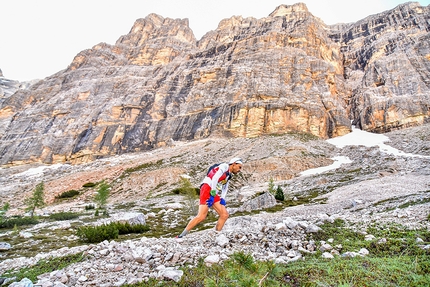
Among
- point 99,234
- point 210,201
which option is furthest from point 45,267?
point 210,201

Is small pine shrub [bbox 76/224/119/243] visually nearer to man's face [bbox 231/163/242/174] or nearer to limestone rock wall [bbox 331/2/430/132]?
man's face [bbox 231/163/242/174]

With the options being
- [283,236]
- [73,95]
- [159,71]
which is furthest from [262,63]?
[283,236]

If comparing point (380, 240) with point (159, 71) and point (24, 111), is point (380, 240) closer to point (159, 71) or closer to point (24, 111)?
point (159, 71)

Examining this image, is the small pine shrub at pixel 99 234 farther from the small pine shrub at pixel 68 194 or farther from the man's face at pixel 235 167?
the small pine shrub at pixel 68 194

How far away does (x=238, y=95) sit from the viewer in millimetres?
89062

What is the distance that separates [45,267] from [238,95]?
280 feet

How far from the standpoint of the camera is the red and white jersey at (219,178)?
783cm

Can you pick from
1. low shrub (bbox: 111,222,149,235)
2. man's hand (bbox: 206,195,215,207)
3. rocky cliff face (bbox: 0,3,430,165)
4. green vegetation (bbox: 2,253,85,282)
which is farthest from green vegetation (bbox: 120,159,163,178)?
man's hand (bbox: 206,195,215,207)

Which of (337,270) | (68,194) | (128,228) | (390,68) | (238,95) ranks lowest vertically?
(68,194)

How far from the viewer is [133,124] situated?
93.9m

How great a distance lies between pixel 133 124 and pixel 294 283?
312ft

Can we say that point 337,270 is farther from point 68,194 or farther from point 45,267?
point 68,194

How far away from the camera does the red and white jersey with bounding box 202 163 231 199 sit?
783 centimetres

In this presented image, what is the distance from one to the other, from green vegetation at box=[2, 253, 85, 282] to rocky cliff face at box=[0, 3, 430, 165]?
7399 centimetres
